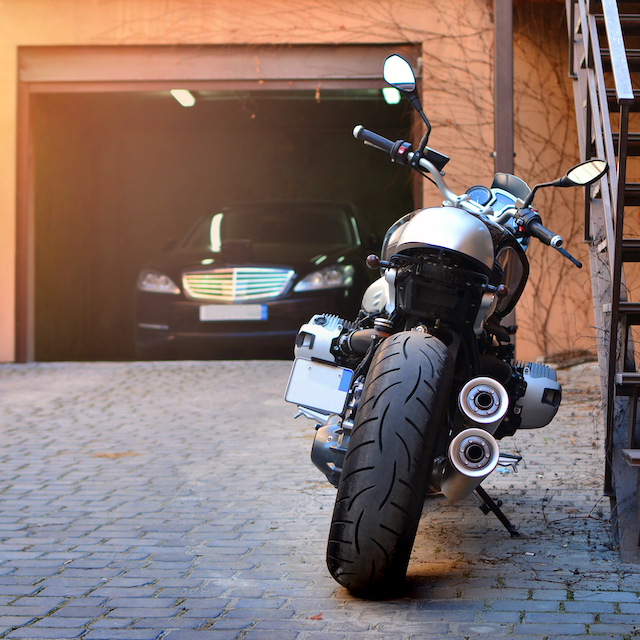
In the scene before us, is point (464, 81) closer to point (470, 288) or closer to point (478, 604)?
point (470, 288)

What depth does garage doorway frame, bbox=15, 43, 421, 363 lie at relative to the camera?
8.42m

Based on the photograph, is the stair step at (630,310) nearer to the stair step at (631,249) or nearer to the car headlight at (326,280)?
the stair step at (631,249)

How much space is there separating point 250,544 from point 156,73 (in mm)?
6724

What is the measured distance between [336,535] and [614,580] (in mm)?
1012

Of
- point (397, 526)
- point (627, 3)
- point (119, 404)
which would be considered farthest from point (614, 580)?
point (119, 404)

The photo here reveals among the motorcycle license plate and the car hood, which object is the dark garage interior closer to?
the car hood

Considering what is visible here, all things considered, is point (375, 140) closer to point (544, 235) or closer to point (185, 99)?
point (544, 235)

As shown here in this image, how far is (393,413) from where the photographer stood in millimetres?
2324

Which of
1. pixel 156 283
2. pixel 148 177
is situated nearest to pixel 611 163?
pixel 156 283

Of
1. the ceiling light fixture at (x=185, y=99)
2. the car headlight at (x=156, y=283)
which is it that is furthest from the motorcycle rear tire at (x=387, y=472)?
the ceiling light fixture at (x=185, y=99)

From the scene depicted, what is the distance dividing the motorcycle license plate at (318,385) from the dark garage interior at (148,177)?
8394 mm

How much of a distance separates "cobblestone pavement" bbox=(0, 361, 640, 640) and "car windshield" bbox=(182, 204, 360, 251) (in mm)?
3575

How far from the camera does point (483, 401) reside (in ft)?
8.21

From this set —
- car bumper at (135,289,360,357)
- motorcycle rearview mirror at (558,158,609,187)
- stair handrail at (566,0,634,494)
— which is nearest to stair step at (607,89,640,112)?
stair handrail at (566,0,634,494)
